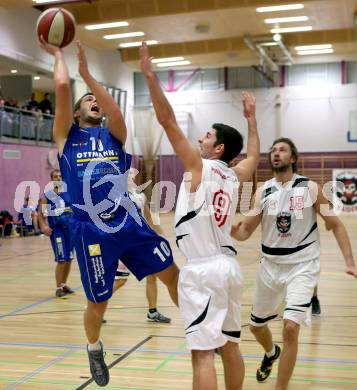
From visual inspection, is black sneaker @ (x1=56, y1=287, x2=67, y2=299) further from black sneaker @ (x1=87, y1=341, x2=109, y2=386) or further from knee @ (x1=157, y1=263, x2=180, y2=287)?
knee @ (x1=157, y1=263, x2=180, y2=287)

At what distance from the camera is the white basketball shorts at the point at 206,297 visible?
125 inches

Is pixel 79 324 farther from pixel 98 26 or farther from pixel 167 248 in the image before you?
pixel 98 26

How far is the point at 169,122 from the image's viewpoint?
3154 mm

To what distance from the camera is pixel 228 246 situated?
340 centimetres

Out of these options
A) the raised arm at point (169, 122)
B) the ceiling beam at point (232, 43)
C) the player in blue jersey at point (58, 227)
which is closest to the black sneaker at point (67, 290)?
the player in blue jersey at point (58, 227)

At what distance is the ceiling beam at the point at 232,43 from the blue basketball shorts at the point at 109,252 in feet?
71.7

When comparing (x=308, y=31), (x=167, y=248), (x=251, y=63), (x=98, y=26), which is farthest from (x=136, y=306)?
(x=251, y=63)

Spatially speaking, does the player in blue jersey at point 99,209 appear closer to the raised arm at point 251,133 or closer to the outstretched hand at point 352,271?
the raised arm at point 251,133

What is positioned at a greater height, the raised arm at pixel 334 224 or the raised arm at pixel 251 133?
the raised arm at pixel 251 133

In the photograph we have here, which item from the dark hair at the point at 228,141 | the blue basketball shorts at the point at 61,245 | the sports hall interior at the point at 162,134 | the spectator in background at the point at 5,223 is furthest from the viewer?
the spectator in background at the point at 5,223

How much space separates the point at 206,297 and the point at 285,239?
1302 mm

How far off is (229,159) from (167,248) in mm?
893

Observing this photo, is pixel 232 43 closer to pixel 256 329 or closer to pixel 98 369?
pixel 256 329

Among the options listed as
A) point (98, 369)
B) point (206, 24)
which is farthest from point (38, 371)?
point (206, 24)
